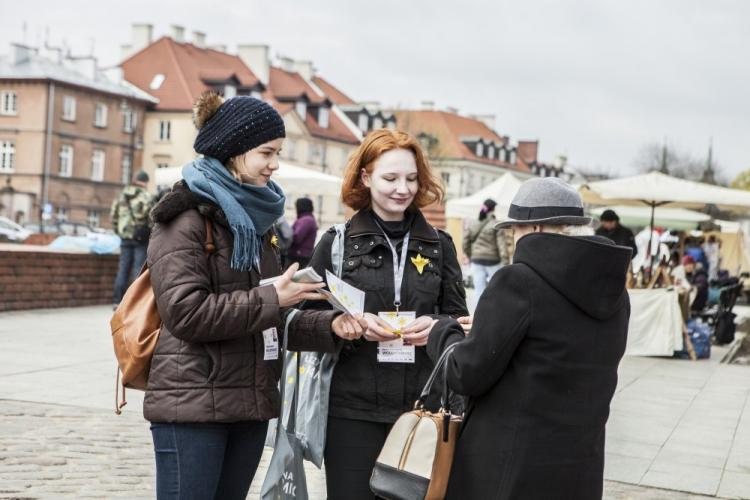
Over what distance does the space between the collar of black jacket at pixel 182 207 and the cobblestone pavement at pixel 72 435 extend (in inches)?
112

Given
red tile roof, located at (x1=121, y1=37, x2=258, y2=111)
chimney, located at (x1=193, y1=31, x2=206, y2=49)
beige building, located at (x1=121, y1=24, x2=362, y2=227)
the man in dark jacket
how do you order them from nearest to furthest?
the man in dark jacket → beige building, located at (x1=121, y1=24, x2=362, y2=227) → red tile roof, located at (x1=121, y1=37, x2=258, y2=111) → chimney, located at (x1=193, y1=31, x2=206, y2=49)

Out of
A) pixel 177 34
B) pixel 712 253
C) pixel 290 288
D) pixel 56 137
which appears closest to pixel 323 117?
pixel 177 34

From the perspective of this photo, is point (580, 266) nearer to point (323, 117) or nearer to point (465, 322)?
point (465, 322)

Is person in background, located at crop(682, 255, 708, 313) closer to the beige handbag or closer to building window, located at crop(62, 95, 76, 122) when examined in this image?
the beige handbag

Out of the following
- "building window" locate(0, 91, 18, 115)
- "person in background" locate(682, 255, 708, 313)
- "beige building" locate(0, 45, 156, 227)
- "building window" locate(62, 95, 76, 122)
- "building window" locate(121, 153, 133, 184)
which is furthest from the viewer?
"building window" locate(121, 153, 133, 184)

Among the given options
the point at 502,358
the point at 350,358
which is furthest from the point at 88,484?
the point at 502,358

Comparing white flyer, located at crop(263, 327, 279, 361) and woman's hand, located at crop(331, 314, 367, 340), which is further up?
woman's hand, located at crop(331, 314, 367, 340)

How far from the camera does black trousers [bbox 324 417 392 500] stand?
362 cm

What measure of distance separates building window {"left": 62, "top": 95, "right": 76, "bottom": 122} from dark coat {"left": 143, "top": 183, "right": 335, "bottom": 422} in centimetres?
6138

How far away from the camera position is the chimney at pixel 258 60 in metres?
75.4

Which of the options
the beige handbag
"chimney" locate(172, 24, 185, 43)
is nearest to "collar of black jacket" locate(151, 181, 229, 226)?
the beige handbag

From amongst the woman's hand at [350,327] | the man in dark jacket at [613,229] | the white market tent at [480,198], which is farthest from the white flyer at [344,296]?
the white market tent at [480,198]

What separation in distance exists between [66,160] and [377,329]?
2420 inches

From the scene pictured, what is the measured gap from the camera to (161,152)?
223 feet
